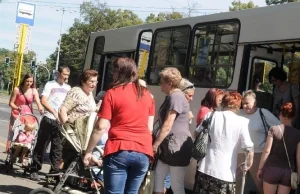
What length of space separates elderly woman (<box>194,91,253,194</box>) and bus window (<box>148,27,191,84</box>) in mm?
3236

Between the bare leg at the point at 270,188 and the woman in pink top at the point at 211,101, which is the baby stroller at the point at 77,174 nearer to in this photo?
the woman in pink top at the point at 211,101

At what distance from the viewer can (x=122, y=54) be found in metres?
11.4

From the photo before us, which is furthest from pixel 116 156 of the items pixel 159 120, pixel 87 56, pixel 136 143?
pixel 87 56

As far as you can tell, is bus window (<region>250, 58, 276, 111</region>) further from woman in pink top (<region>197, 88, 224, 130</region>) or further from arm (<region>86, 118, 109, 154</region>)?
arm (<region>86, 118, 109, 154</region>)

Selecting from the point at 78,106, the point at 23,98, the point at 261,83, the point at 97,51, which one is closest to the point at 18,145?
the point at 23,98

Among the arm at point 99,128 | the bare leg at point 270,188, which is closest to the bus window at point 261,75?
the bare leg at point 270,188

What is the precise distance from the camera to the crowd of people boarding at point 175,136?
4.76 m

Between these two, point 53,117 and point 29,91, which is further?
point 29,91

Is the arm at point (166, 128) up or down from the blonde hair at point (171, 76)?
down

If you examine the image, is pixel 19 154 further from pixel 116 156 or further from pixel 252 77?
pixel 116 156

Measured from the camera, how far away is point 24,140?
8930 mm

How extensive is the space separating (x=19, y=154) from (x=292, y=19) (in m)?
5.07

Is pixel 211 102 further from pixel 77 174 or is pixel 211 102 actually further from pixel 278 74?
pixel 77 174

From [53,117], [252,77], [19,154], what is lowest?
[19,154]
